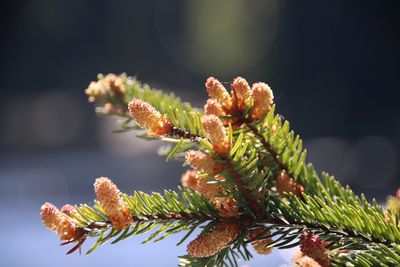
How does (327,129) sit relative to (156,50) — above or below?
below

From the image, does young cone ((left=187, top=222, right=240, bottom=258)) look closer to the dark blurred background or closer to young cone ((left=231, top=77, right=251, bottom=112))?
young cone ((left=231, top=77, right=251, bottom=112))

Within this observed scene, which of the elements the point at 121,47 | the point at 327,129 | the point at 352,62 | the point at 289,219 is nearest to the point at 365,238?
the point at 289,219

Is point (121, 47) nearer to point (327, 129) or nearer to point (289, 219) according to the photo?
point (327, 129)

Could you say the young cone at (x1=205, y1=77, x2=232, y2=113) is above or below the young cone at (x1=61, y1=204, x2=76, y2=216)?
above

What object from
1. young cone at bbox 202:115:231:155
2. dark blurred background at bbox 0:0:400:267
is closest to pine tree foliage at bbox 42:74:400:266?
young cone at bbox 202:115:231:155

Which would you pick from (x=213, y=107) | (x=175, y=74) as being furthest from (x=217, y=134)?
(x=175, y=74)
